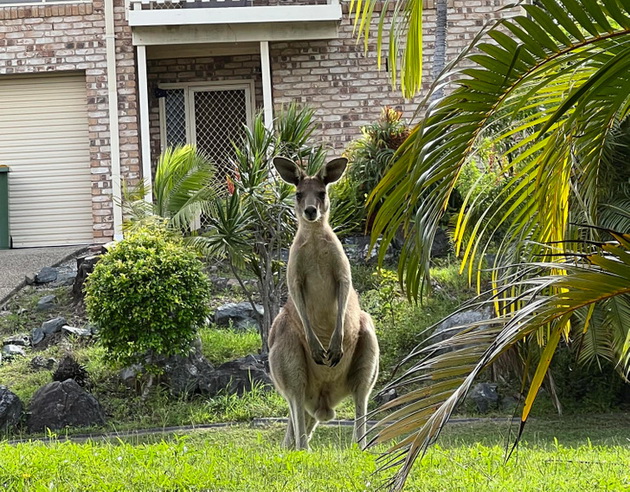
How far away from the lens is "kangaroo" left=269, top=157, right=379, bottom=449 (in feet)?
24.6

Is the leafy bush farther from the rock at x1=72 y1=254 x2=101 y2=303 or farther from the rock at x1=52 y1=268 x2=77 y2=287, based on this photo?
the rock at x1=52 y1=268 x2=77 y2=287

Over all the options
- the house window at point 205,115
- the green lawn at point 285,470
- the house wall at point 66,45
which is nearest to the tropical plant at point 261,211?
the green lawn at point 285,470

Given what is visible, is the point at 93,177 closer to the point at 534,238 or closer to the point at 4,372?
the point at 4,372

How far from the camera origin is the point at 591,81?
3.03 m

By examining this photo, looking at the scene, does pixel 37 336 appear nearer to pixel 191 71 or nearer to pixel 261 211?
pixel 261 211

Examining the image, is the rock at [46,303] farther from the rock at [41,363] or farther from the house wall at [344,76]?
the house wall at [344,76]

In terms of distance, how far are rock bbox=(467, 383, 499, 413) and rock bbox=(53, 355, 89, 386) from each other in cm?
432

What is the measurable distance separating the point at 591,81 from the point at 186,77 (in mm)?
17736

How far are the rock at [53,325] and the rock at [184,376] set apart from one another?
97.1 inches

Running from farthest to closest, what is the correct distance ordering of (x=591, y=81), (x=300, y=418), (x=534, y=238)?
(x=300, y=418)
(x=534, y=238)
(x=591, y=81)

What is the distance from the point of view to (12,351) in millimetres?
12594

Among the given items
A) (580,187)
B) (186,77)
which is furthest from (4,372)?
(186,77)

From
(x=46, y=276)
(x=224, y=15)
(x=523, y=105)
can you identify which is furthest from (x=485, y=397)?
(x=224, y=15)

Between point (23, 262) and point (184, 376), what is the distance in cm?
666
